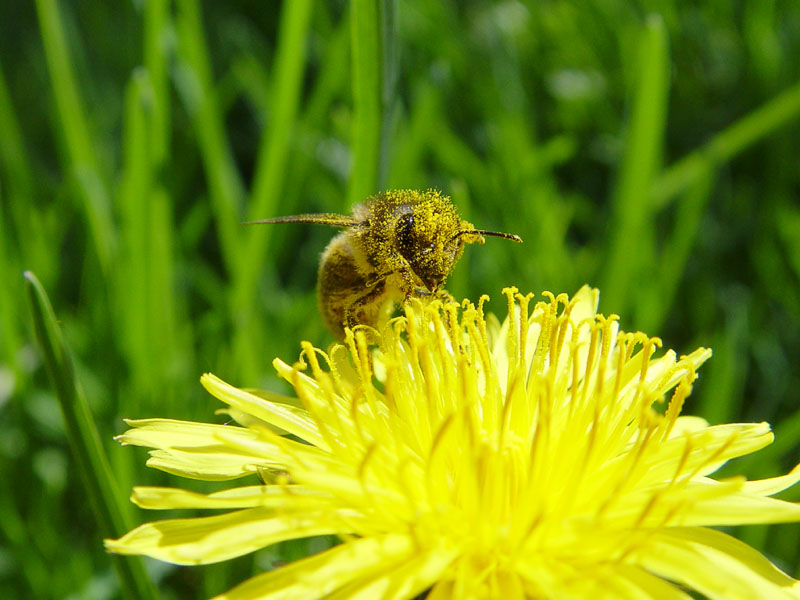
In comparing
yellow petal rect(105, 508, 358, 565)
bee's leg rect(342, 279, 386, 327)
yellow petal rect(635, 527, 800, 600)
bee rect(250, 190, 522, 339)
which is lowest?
yellow petal rect(105, 508, 358, 565)

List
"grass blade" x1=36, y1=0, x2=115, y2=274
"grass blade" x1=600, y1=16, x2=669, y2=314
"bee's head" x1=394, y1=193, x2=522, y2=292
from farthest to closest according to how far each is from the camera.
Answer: "grass blade" x1=36, y1=0, x2=115, y2=274
"grass blade" x1=600, y1=16, x2=669, y2=314
"bee's head" x1=394, y1=193, x2=522, y2=292

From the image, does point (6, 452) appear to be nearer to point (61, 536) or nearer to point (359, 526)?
point (61, 536)

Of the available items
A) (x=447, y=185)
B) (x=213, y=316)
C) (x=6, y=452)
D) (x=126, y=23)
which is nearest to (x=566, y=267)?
(x=447, y=185)

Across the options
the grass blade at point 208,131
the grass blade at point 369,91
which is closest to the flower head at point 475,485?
the grass blade at point 369,91

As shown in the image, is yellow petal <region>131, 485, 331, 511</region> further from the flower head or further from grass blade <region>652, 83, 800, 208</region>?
grass blade <region>652, 83, 800, 208</region>

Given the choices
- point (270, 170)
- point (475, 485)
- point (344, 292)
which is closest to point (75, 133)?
point (270, 170)

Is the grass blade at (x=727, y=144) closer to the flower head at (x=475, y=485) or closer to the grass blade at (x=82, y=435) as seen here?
the flower head at (x=475, y=485)

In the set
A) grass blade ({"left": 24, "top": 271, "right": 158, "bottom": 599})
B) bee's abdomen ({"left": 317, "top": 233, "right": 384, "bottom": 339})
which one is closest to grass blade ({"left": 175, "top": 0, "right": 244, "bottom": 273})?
bee's abdomen ({"left": 317, "top": 233, "right": 384, "bottom": 339})
